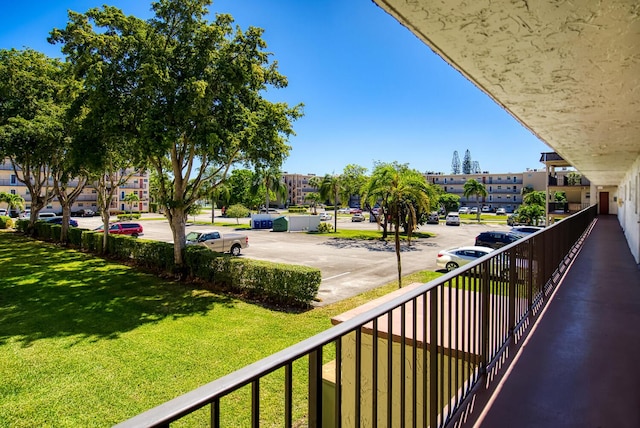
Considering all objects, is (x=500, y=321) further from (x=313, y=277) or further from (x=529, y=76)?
(x=313, y=277)

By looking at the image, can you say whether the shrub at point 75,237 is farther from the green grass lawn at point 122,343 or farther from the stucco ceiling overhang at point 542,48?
the stucco ceiling overhang at point 542,48

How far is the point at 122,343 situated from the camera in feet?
25.7

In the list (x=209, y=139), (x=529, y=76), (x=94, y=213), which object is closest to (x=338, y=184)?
(x=209, y=139)

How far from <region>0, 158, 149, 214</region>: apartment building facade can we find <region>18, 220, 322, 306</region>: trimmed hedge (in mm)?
42935

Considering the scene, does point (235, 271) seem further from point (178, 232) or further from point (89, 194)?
point (89, 194)

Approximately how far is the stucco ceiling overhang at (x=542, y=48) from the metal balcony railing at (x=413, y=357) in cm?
172

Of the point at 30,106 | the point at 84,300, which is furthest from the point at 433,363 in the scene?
the point at 30,106

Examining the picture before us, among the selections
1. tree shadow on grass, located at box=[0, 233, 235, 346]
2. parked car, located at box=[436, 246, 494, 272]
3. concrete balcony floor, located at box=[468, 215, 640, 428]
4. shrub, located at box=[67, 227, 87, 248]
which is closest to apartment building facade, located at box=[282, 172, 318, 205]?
shrub, located at box=[67, 227, 87, 248]

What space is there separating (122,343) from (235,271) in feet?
15.9

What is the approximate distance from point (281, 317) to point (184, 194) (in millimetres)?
7500

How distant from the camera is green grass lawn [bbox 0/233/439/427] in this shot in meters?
5.54

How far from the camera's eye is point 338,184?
3672 centimetres

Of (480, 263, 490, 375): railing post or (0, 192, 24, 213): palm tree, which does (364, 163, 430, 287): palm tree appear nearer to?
(480, 263, 490, 375): railing post

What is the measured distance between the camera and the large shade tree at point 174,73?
451 inches
